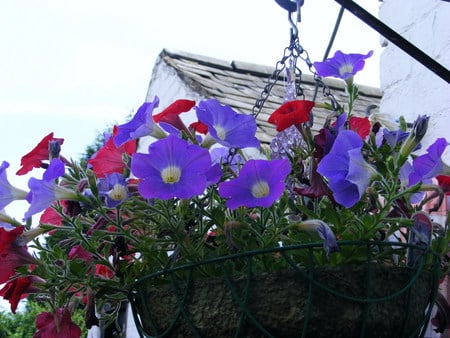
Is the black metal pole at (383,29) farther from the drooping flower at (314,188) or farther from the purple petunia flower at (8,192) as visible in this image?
the purple petunia flower at (8,192)

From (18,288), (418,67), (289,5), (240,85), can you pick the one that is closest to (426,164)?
(289,5)

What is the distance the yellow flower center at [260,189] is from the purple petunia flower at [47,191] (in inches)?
9.1

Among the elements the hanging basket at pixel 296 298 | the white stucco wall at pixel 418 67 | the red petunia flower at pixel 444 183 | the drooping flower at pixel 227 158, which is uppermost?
the white stucco wall at pixel 418 67

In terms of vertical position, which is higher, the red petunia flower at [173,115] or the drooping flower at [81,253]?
the red petunia flower at [173,115]

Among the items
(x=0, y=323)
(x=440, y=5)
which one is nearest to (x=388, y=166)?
(x=440, y=5)

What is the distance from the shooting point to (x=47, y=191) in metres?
0.97

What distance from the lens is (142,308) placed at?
3.45ft

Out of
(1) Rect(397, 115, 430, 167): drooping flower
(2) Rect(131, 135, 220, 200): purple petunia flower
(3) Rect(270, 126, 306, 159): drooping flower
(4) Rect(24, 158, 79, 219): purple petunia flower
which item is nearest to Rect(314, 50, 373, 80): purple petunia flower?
(3) Rect(270, 126, 306, 159): drooping flower

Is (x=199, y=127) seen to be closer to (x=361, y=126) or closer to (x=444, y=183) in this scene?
(x=361, y=126)

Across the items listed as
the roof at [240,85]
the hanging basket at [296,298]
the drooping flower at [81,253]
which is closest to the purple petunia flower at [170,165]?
the hanging basket at [296,298]

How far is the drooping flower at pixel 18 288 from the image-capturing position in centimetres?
107

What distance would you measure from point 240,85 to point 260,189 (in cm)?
215

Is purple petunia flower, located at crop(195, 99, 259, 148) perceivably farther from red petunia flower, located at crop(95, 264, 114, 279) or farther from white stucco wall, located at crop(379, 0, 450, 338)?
white stucco wall, located at crop(379, 0, 450, 338)

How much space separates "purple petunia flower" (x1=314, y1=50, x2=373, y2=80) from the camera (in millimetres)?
1147
